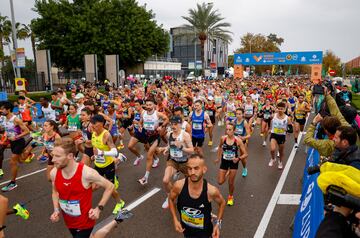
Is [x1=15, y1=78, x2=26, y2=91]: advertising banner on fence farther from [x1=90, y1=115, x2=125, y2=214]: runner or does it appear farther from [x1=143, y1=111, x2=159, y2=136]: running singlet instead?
[x1=90, y1=115, x2=125, y2=214]: runner

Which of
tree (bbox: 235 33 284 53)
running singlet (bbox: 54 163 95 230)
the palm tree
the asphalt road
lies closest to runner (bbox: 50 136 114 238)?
running singlet (bbox: 54 163 95 230)

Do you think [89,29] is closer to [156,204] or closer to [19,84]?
[19,84]

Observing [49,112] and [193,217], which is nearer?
[193,217]

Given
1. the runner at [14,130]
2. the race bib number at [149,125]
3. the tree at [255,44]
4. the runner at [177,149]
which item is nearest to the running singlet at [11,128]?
the runner at [14,130]

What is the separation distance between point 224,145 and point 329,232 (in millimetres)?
3936

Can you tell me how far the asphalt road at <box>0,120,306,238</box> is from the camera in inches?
191

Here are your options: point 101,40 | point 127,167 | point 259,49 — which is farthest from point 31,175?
point 259,49

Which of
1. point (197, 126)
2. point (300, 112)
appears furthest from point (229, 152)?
point (300, 112)

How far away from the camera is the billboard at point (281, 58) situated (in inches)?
1393

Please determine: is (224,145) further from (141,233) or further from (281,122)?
(281,122)

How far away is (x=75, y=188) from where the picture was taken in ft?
11.1

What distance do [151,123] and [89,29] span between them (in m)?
30.4

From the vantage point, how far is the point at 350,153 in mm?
3357

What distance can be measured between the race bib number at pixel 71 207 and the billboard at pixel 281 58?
36.8 meters
